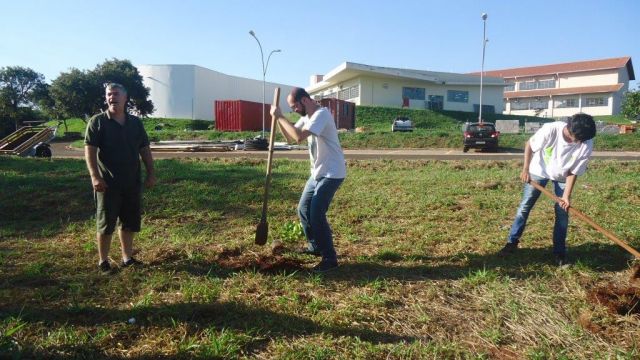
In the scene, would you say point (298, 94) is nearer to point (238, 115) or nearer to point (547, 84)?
point (238, 115)

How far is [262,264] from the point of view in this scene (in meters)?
4.10

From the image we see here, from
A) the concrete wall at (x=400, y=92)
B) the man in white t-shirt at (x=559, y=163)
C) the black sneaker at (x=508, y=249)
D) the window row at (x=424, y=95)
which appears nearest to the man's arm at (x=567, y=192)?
the man in white t-shirt at (x=559, y=163)

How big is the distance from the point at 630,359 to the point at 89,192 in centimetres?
749

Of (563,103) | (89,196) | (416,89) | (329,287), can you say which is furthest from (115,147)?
(563,103)

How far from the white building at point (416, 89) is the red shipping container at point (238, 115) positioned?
34.4ft

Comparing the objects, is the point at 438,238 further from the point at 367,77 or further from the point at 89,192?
the point at 367,77

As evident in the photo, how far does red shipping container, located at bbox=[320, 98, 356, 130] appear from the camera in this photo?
30.1 metres

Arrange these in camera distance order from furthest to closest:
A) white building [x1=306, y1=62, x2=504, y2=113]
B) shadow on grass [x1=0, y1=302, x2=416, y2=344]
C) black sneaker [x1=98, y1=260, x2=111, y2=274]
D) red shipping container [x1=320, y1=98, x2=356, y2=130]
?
white building [x1=306, y1=62, x2=504, y2=113] < red shipping container [x1=320, y1=98, x2=356, y2=130] < black sneaker [x1=98, y1=260, x2=111, y2=274] < shadow on grass [x1=0, y1=302, x2=416, y2=344]

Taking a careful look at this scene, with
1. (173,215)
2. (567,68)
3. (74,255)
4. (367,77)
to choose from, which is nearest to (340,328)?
(74,255)

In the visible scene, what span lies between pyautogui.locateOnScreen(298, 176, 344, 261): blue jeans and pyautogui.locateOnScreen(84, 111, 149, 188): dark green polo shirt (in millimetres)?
1604

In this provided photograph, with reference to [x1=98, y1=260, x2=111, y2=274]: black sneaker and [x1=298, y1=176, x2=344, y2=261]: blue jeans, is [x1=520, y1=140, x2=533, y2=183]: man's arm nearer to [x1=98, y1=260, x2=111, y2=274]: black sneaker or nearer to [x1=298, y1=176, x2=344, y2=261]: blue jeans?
[x1=298, y1=176, x2=344, y2=261]: blue jeans

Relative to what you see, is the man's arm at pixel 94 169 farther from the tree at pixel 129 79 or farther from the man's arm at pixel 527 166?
the tree at pixel 129 79

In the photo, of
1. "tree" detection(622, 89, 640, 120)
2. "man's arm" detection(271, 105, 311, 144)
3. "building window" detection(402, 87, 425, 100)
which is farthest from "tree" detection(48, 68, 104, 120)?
"tree" detection(622, 89, 640, 120)

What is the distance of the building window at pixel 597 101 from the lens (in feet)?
168
